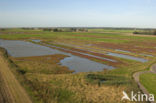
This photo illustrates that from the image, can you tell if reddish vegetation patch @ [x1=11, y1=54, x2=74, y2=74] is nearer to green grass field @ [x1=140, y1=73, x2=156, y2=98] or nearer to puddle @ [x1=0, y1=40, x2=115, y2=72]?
puddle @ [x1=0, y1=40, x2=115, y2=72]

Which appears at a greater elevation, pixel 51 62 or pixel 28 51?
pixel 28 51

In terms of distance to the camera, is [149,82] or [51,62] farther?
[51,62]

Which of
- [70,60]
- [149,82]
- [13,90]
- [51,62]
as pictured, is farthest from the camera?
[70,60]

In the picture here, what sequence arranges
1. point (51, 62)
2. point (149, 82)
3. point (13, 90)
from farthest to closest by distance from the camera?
1. point (51, 62)
2. point (149, 82)
3. point (13, 90)

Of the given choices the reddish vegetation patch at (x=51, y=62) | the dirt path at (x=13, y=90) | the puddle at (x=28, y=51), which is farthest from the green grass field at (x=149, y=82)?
the puddle at (x=28, y=51)

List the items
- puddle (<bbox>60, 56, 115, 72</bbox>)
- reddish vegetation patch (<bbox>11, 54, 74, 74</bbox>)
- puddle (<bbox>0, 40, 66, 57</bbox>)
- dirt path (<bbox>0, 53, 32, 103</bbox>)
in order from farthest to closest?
puddle (<bbox>0, 40, 66, 57</bbox>)
puddle (<bbox>60, 56, 115, 72</bbox>)
reddish vegetation patch (<bbox>11, 54, 74, 74</bbox>)
dirt path (<bbox>0, 53, 32, 103</bbox>)

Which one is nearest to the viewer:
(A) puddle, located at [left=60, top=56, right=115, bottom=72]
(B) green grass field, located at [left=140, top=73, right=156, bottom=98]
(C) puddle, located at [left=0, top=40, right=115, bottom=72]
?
(B) green grass field, located at [left=140, top=73, right=156, bottom=98]

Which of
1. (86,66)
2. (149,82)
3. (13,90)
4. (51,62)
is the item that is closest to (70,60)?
(51,62)

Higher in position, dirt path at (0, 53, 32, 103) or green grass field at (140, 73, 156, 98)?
dirt path at (0, 53, 32, 103)

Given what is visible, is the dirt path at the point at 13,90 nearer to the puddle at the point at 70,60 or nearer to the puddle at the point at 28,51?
the puddle at the point at 70,60

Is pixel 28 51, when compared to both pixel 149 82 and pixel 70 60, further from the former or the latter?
pixel 149 82

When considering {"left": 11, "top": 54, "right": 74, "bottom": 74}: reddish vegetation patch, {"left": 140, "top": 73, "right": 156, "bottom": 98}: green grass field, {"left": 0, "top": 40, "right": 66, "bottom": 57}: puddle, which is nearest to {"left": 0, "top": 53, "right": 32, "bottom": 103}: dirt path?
{"left": 11, "top": 54, "right": 74, "bottom": 74}: reddish vegetation patch

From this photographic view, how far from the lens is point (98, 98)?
16438 mm

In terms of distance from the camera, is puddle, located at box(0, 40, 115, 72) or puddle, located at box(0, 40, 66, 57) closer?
puddle, located at box(0, 40, 115, 72)
